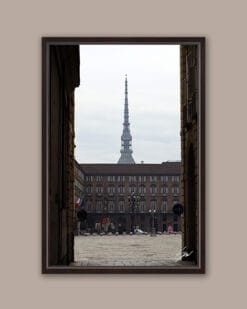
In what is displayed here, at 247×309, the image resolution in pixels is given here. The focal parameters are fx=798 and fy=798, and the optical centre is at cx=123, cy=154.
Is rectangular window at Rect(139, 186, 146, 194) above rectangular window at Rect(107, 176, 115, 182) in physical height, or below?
below

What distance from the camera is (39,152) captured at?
776 cm

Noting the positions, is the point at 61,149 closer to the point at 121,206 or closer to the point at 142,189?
the point at 121,206

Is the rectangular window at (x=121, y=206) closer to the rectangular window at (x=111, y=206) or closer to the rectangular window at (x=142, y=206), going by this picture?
the rectangular window at (x=111, y=206)

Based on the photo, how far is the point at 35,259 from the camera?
7.75 m

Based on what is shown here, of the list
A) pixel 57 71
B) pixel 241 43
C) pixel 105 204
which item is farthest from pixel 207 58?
pixel 105 204

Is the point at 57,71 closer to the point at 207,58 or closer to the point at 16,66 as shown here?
the point at 16,66

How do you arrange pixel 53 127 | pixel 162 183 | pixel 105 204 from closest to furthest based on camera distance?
1. pixel 53 127
2. pixel 162 183
3. pixel 105 204

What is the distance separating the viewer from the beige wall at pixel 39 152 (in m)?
7.74

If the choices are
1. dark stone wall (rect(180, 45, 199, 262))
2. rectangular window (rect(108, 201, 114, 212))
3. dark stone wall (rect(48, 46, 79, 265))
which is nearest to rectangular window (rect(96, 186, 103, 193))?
rectangular window (rect(108, 201, 114, 212))

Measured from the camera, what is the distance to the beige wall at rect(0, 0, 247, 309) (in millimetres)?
7742

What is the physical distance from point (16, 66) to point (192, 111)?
1926mm

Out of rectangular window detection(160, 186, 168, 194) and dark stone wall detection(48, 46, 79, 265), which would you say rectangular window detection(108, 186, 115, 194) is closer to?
rectangular window detection(160, 186, 168, 194)

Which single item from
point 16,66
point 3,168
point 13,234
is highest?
point 16,66

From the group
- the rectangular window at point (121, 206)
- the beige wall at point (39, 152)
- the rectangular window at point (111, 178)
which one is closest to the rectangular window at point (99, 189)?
the rectangular window at point (111, 178)
